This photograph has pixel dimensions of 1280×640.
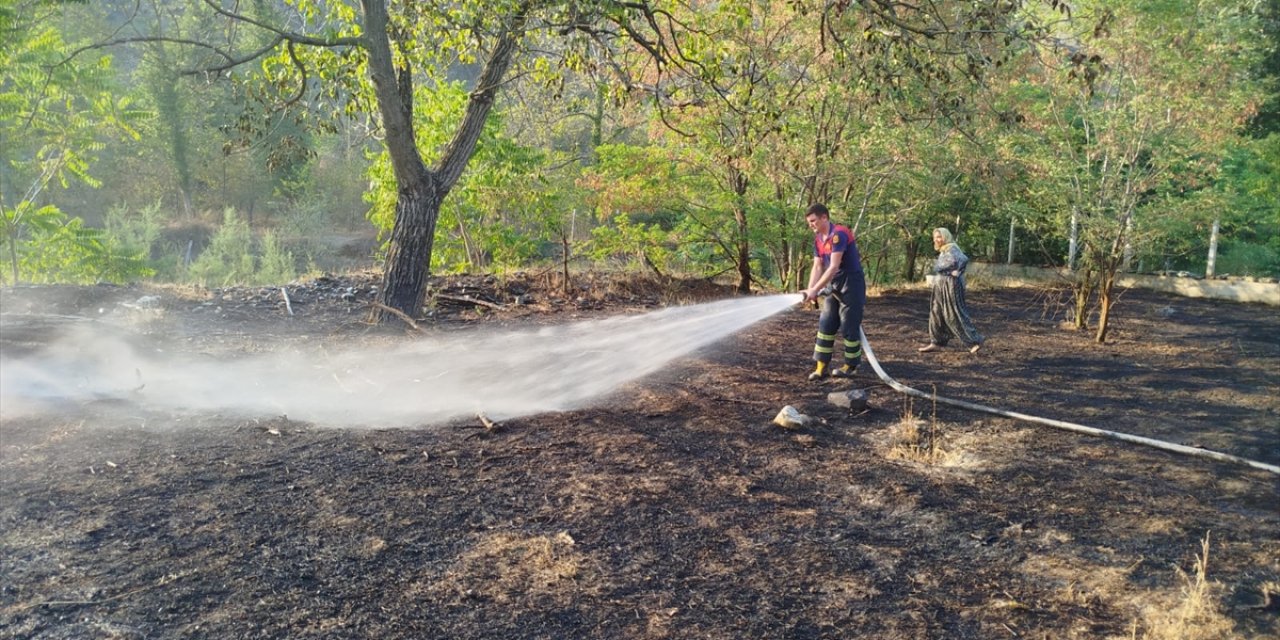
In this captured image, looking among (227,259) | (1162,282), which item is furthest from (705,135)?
(227,259)

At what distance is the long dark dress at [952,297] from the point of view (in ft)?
30.6

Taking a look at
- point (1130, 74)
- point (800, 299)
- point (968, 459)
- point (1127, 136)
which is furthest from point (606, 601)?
point (1130, 74)

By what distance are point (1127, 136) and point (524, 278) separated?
29.6 ft

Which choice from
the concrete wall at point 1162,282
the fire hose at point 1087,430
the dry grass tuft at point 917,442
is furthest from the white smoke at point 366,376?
the concrete wall at point 1162,282

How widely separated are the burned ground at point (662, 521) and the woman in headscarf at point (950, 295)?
6.44 ft

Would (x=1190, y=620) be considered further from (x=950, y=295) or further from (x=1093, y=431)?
(x=950, y=295)

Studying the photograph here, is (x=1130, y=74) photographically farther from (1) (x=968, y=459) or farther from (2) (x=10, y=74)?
(2) (x=10, y=74)

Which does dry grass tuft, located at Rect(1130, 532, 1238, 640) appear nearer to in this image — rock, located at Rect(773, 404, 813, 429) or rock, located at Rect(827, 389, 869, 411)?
rock, located at Rect(773, 404, 813, 429)

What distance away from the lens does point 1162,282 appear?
656 inches

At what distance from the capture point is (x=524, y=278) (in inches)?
502

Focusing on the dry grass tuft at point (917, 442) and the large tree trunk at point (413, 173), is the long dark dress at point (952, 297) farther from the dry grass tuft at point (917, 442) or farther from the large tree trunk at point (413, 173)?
the large tree trunk at point (413, 173)

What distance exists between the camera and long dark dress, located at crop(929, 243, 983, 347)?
9.33 meters

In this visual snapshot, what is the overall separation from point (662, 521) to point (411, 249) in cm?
616

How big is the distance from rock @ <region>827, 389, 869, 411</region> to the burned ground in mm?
103
